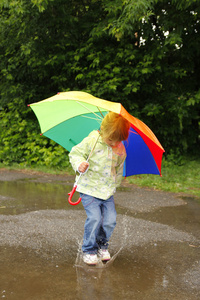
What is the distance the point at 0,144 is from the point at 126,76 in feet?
13.5

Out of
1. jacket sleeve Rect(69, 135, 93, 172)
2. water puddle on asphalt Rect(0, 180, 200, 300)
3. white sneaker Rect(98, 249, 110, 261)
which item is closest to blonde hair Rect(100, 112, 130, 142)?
jacket sleeve Rect(69, 135, 93, 172)

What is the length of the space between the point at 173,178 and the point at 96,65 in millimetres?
3557

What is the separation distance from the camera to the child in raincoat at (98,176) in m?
3.30

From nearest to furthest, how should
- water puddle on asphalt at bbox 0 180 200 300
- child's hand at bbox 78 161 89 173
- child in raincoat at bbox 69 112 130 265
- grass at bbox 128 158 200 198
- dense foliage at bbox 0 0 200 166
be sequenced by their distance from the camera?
1. water puddle on asphalt at bbox 0 180 200 300
2. child's hand at bbox 78 161 89 173
3. child in raincoat at bbox 69 112 130 265
4. grass at bbox 128 158 200 198
5. dense foliage at bbox 0 0 200 166

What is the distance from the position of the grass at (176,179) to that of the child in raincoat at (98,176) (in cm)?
368

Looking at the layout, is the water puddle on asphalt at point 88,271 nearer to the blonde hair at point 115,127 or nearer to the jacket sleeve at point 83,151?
the jacket sleeve at point 83,151

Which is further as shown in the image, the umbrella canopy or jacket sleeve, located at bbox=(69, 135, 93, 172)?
the umbrella canopy

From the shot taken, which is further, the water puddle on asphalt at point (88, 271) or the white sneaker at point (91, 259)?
the white sneaker at point (91, 259)

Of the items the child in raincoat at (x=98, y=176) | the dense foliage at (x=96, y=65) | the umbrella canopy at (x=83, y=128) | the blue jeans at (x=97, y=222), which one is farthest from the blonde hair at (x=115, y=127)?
the dense foliage at (x=96, y=65)

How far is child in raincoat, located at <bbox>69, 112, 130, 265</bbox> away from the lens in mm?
3299

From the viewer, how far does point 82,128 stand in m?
3.79

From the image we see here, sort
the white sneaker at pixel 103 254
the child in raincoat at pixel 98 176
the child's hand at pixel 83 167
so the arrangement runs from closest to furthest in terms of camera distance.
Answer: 1. the child's hand at pixel 83 167
2. the child in raincoat at pixel 98 176
3. the white sneaker at pixel 103 254

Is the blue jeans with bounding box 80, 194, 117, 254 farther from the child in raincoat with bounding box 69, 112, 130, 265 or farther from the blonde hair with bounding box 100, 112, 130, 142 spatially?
the blonde hair with bounding box 100, 112, 130, 142

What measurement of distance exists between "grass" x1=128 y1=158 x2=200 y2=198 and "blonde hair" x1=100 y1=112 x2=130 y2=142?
3.92m
